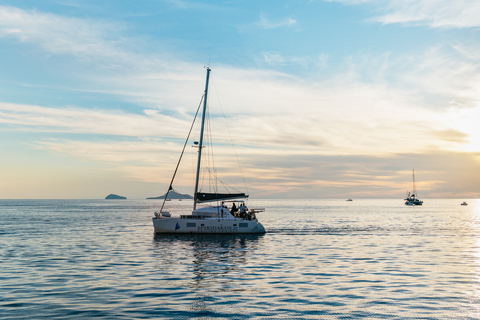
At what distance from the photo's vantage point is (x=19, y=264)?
96.5ft

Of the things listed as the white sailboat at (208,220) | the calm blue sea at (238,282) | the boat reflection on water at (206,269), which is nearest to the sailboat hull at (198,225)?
the white sailboat at (208,220)

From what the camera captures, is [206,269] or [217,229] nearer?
[206,269]

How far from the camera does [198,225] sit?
50.0m

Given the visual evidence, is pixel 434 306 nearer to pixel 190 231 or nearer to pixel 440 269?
pixel 440 269

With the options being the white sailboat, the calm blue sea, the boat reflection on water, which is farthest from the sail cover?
the calm blue sea

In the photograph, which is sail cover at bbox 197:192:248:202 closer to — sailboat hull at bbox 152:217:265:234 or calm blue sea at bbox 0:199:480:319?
sailboat hull at bbox 152:217:265:234

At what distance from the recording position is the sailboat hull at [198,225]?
163 ft

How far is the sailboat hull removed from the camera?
4975cm

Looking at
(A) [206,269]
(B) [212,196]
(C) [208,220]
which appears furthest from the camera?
(B) [212,196]

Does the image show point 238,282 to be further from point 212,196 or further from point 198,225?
point 212,196

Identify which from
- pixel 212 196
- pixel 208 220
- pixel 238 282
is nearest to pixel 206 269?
pixel 238 282

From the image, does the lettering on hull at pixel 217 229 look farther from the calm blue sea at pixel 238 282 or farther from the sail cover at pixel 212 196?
the calm blue sea at pixel 238 282

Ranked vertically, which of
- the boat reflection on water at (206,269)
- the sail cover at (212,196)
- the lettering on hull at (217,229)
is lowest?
the boat reflection on water at (206,269)

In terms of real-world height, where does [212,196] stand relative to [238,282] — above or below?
above
